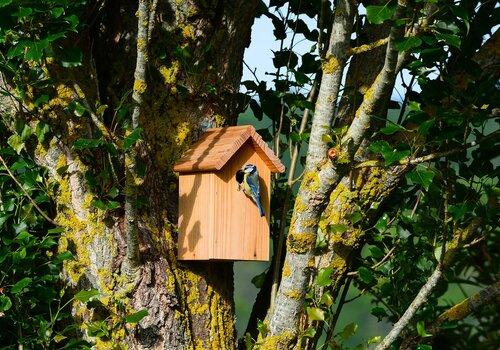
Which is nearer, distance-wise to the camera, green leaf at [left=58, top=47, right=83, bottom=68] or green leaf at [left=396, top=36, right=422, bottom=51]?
green leaf at [left=396, top=36, right=422, bottom=51]

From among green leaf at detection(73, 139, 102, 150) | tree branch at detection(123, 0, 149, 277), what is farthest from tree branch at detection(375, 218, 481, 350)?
green leaf at detection(73, 139, 102, 150)

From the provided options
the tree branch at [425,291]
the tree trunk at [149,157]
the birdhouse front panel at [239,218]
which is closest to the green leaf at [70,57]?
the tree trunk at [149,157]

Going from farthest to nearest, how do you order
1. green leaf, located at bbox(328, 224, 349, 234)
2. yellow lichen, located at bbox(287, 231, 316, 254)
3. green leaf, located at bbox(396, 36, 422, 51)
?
green leaf, located at bbox(328, 224, 349, 234)
yellow lichen, located at bbox(287, 231, 316, 254)
green leaf, located at bbox(396, 36, 422, 51)

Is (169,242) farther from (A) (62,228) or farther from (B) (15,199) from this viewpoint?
(B) (15,199)

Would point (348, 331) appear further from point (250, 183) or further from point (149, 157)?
point (149, 157)

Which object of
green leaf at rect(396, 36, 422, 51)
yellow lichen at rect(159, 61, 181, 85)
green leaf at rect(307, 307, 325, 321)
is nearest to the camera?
green leaf at rect(396, 36, 422, 51)

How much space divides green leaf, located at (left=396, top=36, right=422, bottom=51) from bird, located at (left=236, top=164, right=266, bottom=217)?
924mm

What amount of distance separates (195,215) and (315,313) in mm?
600

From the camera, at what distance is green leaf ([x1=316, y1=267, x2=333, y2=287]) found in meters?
3.26

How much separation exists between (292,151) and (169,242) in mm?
832

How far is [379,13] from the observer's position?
2.77m

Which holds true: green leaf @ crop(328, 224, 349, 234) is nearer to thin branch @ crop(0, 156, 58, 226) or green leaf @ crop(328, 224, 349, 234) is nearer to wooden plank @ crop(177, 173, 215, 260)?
wooden plank @ crop(177, 173, 215, 260)

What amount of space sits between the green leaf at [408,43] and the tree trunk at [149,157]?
890mm

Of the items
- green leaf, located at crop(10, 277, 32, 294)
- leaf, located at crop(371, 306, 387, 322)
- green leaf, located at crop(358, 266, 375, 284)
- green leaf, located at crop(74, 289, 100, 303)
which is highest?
green leaf, located at crop(358, 266, 375, 284)
